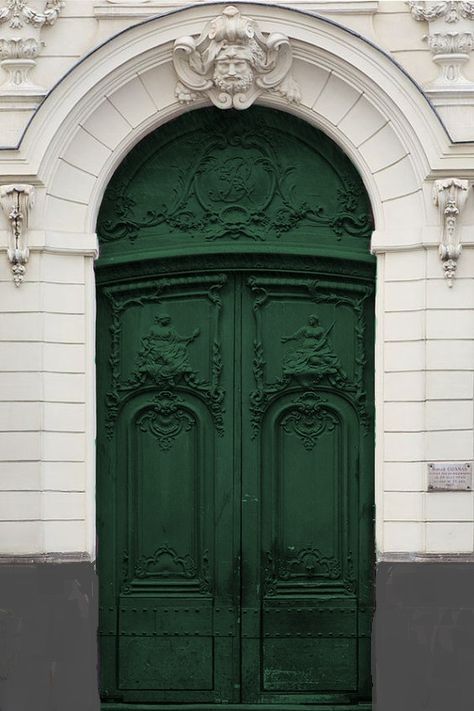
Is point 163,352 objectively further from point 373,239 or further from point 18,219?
point 373,239

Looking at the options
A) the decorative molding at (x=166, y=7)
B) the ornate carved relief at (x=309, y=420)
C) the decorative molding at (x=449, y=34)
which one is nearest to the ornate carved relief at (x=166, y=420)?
the ornate carved relief at (x=309, y=420)

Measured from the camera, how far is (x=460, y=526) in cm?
957

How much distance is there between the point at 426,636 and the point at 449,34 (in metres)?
4.01

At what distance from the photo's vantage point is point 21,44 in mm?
9594

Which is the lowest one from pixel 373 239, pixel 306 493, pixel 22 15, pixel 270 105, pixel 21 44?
pixel 306 493

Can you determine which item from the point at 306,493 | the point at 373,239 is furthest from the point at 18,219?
the point at 306,493

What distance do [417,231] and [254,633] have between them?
301cm

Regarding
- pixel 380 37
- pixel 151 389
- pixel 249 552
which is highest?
pixel 380 37

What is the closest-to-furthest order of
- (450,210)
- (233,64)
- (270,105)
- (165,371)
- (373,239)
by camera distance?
1. (450,210)
2. (233,64)
3. (373,239)
4. (270,105)
5. (165,371)

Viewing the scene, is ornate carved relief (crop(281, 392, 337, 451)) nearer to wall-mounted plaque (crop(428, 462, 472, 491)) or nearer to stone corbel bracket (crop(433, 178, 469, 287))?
wall-mounted plaque (crop(428, 462, 472, 491))

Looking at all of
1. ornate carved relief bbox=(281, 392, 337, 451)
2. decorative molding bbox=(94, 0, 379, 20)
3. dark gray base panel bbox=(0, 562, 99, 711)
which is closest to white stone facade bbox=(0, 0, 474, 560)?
decorative molding bbox=(94, 0, 379, 20)

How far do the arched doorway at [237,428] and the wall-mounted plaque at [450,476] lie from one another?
21.7 inches

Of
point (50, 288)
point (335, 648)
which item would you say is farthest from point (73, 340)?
point (335, 648)

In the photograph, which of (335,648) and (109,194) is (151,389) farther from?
(335,648)
